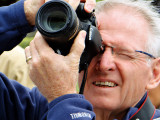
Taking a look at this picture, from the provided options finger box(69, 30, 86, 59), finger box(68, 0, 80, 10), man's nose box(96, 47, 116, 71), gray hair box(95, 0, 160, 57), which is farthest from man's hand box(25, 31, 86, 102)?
gray hair box(95, 0, 160, 57)

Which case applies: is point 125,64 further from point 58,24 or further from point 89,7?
point 58,24

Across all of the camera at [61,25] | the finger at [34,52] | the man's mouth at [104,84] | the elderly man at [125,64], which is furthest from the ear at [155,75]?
the finger at [34,52]

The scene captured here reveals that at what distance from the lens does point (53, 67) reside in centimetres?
111

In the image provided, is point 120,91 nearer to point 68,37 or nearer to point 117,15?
point 117,15

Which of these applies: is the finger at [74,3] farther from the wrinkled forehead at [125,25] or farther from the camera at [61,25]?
the wrinkled forehead at [125,25]

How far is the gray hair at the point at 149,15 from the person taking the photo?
1633 millimetres

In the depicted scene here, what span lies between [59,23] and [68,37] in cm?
10

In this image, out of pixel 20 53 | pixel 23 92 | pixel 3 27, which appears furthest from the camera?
pixel 20 53

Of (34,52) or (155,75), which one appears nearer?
(34,52)

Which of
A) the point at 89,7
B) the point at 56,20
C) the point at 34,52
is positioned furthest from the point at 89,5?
the point at 34,52

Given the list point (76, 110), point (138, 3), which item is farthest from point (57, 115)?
point (138, 3)

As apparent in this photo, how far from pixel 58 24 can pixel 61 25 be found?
2 centimetres

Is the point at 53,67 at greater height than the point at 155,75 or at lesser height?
greater

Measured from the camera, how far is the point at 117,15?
1628 mm
